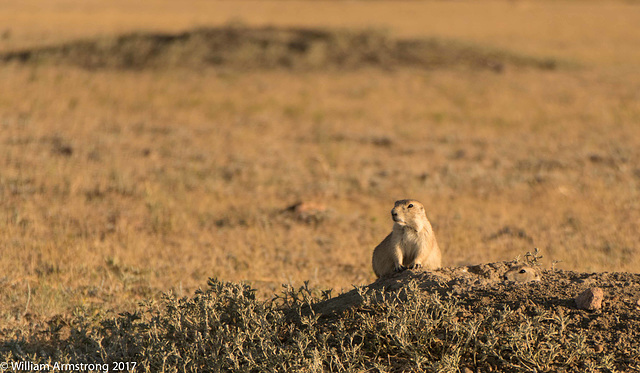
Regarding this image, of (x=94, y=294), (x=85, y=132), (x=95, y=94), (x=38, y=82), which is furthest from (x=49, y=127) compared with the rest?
(x=94, y=294)

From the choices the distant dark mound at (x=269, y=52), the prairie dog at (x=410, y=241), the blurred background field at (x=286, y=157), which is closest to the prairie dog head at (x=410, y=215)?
the prairie dog at (x=410, y=241)

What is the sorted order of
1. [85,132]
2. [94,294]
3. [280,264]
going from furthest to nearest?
[85,132], [280,264], [94,294]

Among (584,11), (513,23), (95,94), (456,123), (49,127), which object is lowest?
(456,123)

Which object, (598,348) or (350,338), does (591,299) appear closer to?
(598,348)

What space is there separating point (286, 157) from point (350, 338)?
32.5ft

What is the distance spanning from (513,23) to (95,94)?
113 ft

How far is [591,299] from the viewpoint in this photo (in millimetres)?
4496

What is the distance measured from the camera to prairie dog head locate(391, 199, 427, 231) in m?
5.65

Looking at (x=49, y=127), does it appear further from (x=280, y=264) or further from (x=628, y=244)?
(x=628, y=244)

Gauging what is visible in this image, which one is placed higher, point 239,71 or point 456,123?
point 239,71

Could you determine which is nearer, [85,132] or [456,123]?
[85,132]

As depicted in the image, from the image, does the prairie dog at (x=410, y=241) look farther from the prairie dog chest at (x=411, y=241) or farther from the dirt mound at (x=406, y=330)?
the dirt mound at (x=406, y=330)

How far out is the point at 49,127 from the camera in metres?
15.8

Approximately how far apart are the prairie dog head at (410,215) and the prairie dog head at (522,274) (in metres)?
0.91
